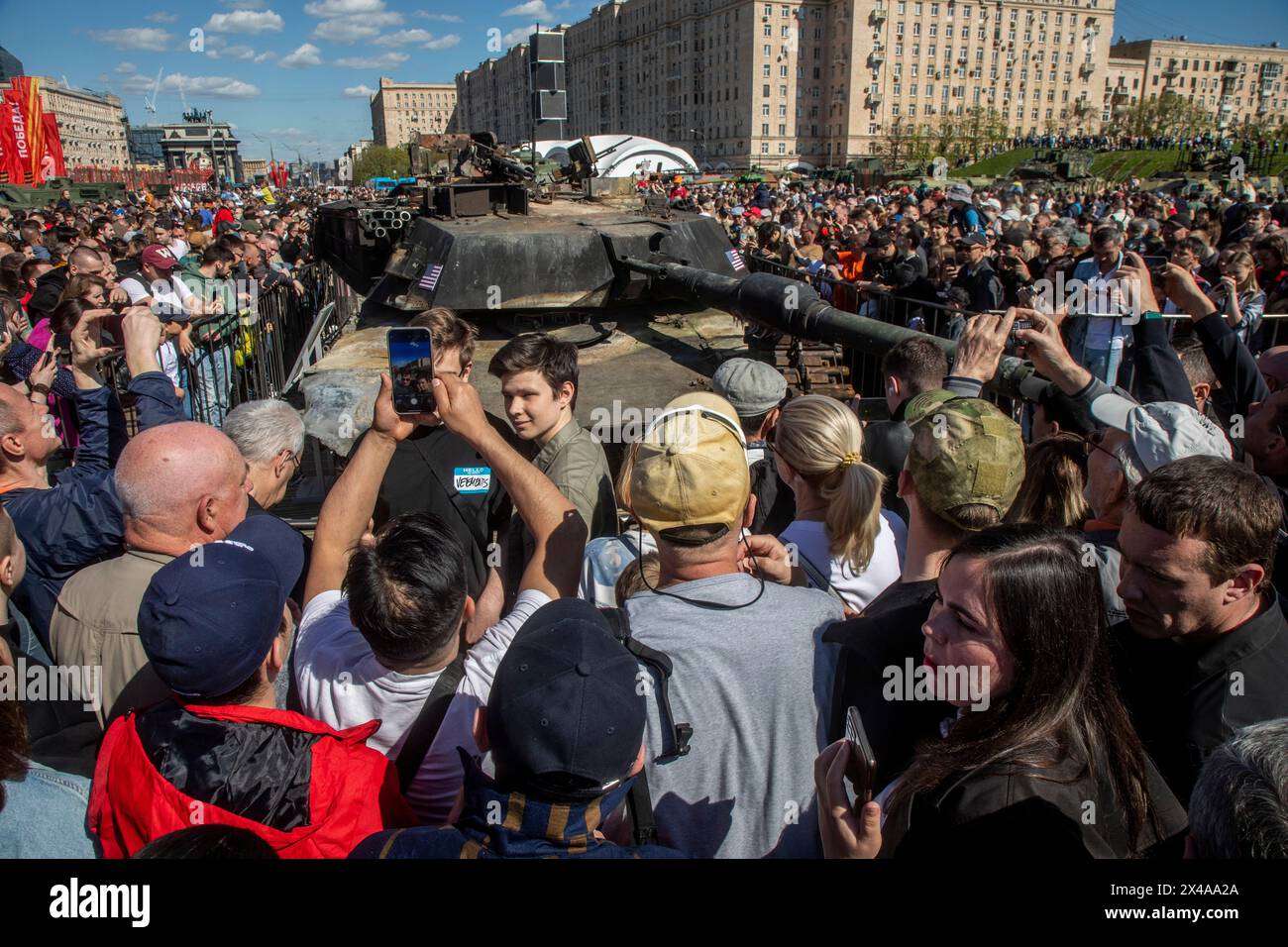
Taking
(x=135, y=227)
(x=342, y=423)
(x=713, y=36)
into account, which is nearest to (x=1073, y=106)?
(x=713, y=36)

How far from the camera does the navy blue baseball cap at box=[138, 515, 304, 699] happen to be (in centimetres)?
195

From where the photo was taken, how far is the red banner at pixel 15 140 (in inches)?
747

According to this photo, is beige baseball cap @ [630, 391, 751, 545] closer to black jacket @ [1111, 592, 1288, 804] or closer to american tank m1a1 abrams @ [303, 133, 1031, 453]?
black jacket @ [1111, 592, 1288, 804]

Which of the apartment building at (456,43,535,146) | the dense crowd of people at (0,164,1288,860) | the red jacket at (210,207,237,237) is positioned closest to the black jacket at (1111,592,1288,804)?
the dense crowd of people at (0,164,1288,860)

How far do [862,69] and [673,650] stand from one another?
113m

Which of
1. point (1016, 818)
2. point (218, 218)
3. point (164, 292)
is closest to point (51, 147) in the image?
point (218, 218)

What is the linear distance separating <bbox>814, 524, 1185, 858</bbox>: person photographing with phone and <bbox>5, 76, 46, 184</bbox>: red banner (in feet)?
73.2

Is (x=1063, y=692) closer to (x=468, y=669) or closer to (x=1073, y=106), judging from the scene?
(x=468, y=669)

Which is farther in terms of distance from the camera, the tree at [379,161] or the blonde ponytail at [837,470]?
the tree at [379,161]

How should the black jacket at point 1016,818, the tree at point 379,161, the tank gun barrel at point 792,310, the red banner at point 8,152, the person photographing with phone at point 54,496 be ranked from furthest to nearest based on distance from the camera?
the tree at point 379,161, the red banner at point 8,152, the tank gun barrel at point 792,310, the person photographing with phone at point 54,496, the black jacket at point 1016,818

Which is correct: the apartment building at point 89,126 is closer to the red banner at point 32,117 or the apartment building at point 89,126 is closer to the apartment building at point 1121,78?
the red banner at point 32,117

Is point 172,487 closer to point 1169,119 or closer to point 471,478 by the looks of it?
point 471,478

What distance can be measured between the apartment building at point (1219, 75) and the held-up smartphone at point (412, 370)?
1994 inches

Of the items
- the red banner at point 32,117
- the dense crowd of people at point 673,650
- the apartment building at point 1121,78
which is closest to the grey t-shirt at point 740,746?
the dense crowd of people at point 673,650
